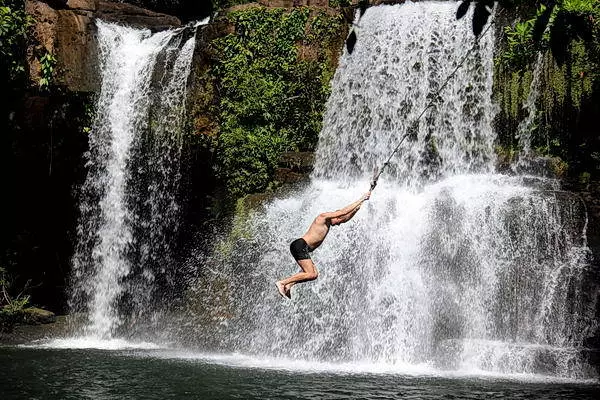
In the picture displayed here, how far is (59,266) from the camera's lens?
16.2 m

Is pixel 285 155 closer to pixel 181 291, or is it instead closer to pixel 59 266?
pixel 181 291

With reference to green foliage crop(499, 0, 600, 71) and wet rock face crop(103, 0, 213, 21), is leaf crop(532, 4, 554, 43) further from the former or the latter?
wet rock face crop(103, 0, 213, 21)

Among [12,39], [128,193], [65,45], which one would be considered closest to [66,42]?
[65,45]

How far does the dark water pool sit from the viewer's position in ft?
27.1

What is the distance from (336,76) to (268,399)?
34.0ft

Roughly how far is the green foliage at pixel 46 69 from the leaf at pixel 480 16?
14395 mm

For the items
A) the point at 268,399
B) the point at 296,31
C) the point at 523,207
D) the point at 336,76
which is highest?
the point at 296,31

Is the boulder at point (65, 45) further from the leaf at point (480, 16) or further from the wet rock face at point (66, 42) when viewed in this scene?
the leaf at point (480, 16)

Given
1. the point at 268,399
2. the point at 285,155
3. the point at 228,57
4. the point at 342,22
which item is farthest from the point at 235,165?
the point at 268,399

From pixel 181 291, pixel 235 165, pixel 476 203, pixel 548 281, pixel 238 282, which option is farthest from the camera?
pixel 235 165

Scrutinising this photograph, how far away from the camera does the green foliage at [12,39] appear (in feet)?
48.9

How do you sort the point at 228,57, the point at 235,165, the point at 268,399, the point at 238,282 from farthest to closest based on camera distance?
the point at 228,57
the point at 235,165
the point at 238,282
the point at 268,399

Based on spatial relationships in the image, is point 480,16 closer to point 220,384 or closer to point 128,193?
point 220,384

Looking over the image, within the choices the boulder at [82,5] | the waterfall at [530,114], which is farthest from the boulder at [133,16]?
the waterfall at [530,114]
